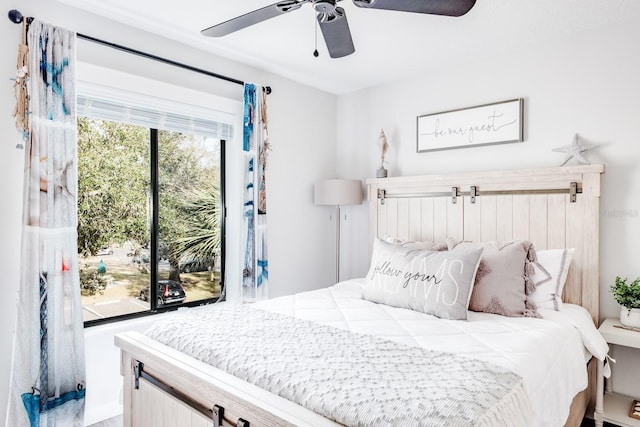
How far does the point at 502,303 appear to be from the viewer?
222 centimetres

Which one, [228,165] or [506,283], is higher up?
[228,165]

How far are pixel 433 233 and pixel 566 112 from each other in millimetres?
1235

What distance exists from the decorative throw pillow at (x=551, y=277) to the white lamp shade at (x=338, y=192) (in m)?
1.59

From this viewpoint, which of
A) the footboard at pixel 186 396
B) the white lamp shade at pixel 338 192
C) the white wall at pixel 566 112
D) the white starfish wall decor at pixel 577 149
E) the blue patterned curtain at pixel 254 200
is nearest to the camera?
the footboard at pixel 186 396

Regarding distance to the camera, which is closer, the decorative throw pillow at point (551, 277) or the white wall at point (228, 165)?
the white wall at point (228, 165)

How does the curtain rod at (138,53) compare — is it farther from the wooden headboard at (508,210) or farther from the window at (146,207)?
the wooden headboard at (508,210)

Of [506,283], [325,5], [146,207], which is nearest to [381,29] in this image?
[325,5]

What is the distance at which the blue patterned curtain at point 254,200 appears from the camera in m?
3.14

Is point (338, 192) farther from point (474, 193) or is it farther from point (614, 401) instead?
point (614, 401)

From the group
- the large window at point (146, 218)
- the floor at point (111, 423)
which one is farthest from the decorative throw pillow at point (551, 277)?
the floor at point (111, 423)

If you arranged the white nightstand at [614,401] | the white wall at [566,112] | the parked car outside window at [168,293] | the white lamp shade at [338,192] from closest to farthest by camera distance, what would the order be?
the white nightstand at [614,401] → the white wall at [566,112] → the parked car outside window at [168,293] → the white lamp shade at [338,192]

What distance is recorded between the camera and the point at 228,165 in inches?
128

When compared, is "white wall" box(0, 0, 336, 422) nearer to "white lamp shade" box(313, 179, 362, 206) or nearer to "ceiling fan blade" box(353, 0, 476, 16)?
"white lamp shade" box(313, 179, 362, 206)

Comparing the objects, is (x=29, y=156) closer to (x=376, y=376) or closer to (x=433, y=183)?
(x=376, y=376)
